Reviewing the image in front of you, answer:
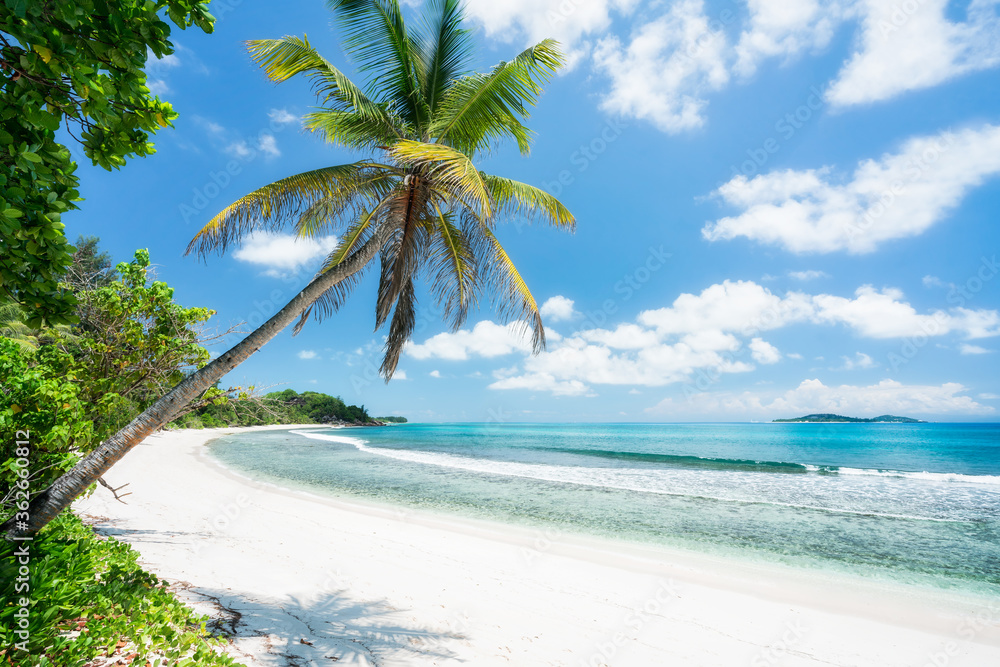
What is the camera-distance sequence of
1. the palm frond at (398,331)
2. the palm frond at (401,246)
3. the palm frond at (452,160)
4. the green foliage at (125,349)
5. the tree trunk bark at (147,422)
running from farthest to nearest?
the palm frond at (398,331) → the palm frond at (401,246) → the green foliage at (125,349) → the palm frond at (452,160) → the tree trunk bark at (147,422)

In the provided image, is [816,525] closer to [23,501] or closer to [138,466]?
[23,501]

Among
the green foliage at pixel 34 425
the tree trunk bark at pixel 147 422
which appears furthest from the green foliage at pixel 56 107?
the green foliage at pixel 34 425

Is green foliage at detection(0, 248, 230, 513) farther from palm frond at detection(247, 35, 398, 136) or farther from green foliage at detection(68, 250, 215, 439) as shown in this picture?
palm frond at detection(247, 35, 398, 136)

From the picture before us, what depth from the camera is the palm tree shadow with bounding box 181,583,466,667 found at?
3.35 meters

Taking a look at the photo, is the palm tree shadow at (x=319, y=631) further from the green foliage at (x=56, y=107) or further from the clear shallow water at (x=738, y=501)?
the clear shallow water at (x=738, y=501)

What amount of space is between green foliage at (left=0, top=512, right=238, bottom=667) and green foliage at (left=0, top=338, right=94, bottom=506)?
1.54 ft

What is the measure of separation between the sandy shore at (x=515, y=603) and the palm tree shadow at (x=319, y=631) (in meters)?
0.02

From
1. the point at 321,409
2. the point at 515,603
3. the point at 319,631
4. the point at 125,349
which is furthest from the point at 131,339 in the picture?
the point at 321,409

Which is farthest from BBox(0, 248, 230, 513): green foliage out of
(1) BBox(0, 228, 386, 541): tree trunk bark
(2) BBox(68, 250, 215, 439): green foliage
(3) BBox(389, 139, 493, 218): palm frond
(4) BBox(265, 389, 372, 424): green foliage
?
(4) BBox(265, 389, 372, 424): green foliage

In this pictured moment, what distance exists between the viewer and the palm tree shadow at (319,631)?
335cm

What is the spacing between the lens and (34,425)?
318 cm

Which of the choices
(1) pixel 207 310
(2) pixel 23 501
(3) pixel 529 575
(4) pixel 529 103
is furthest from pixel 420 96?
(3) pixel 529 575

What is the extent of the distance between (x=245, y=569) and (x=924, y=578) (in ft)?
33.6

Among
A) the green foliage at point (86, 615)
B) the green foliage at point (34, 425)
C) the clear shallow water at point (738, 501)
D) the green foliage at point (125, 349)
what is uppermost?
the green foliage at point (125, 349)
